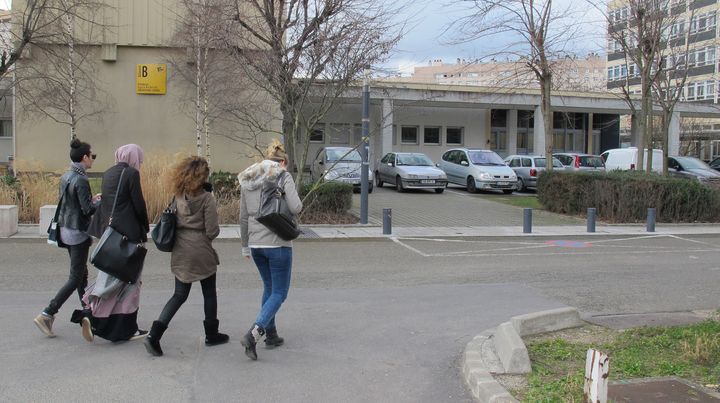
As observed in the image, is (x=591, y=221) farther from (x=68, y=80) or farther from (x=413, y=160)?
(x=68, y=80)

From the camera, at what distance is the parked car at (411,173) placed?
23.0m

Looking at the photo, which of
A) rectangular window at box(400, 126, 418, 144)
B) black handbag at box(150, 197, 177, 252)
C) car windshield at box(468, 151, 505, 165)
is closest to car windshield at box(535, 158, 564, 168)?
car windshield at box(468, 151, 505, 165)

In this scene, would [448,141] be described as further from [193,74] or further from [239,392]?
[239,392]

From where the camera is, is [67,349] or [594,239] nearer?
[67,349]

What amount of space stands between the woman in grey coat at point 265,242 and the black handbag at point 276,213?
0.04 m

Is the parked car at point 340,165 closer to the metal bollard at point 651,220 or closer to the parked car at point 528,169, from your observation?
the parked car at point 528,169

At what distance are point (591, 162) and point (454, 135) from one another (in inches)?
507

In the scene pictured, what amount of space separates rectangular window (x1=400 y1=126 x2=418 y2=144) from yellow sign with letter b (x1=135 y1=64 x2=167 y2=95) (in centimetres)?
1563

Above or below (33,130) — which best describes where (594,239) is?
below

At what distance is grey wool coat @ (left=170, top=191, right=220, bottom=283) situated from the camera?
5219 mm

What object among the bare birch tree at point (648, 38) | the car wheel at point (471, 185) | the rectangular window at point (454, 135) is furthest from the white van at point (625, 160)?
the rectangular window at point (454, 135)

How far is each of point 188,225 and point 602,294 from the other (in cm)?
551

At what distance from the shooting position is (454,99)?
33344 millimetres

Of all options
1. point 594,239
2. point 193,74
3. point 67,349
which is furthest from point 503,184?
point 67,349
